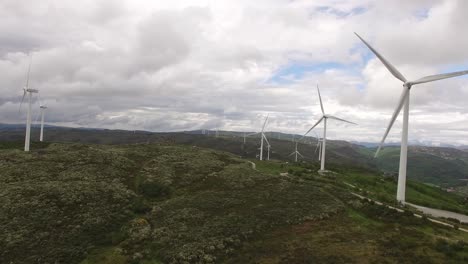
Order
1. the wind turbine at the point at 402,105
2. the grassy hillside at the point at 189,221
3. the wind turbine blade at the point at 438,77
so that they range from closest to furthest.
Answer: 1. the grassy hillside at the point at 189,221
2. the wind turbine blade at the point at 438,77
3. the wind turbine at the point at 402,105

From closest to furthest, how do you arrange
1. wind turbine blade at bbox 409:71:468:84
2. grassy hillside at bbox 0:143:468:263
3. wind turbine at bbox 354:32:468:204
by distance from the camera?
grassy hillside at bbox 0:143:468:263, wind turbine blade at bbox 409:71:468:84, wind turbine at bbox 354:32:468:204

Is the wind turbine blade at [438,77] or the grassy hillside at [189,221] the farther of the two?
the wind turbine blade at [438,77]

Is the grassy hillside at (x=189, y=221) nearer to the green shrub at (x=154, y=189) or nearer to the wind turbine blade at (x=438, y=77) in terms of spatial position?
the green shrub at (x=154, y=189)

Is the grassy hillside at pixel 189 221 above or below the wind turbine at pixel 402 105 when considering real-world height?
below

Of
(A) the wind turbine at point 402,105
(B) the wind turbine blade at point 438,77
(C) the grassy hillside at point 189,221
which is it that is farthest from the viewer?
(A) the wind turbine at point 402,105

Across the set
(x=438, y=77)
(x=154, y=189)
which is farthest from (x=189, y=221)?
(x=438, y=77)

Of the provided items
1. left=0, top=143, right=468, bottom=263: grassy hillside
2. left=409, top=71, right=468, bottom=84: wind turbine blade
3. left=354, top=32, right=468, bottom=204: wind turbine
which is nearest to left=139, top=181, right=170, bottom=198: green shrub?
left=0, top=143, right=468, bottom=263: grassy hillside

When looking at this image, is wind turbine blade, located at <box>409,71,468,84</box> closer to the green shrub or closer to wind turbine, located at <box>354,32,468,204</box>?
wind turbine, located at <box>354,32,468,204</box>

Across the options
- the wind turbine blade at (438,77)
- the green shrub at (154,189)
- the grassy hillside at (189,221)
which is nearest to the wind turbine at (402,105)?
the wind turbine blade at (438,77)

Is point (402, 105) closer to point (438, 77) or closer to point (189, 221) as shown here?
point (438, 77)
